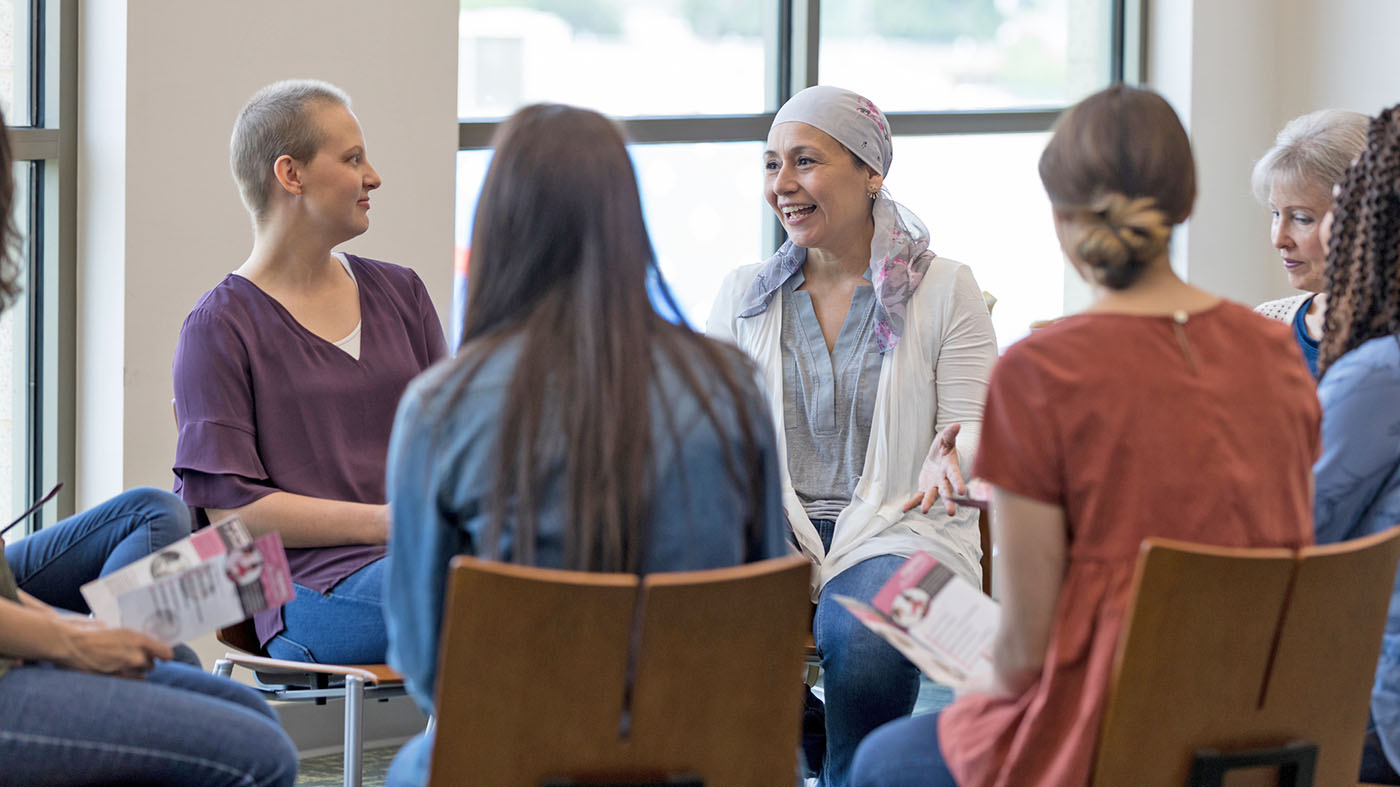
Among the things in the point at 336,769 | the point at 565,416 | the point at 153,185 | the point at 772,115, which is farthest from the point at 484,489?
the point at 772,115

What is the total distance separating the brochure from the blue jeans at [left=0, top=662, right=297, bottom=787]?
0.08m

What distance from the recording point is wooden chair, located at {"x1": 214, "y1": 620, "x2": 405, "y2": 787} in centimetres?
230

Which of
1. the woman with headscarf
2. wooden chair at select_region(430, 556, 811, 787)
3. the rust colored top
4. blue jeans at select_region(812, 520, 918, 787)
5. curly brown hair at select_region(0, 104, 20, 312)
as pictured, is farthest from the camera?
the woman with headscarf

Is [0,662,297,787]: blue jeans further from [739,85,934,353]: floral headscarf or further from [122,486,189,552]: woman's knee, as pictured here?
[739,85,934,353]: floral headscarf

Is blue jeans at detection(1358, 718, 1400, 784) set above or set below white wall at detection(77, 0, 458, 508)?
below

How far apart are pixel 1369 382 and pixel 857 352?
113 centimetres

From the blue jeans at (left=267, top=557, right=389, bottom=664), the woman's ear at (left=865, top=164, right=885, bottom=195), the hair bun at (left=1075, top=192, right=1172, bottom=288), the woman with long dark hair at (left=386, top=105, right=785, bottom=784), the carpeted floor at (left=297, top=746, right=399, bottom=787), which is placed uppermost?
the woman's ear at (left=865, top=164, right=885, bottom=195)

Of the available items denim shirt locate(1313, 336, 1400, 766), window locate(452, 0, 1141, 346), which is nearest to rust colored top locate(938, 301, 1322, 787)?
denim shirt locate(1313, 336, 1400, 766)

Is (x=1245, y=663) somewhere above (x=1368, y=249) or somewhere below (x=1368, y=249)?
below

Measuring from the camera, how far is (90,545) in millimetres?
2309

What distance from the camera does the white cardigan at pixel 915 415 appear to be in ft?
8.63

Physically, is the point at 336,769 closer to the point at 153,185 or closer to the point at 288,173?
the point at 153,185

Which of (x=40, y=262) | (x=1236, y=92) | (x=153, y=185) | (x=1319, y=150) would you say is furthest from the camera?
(x=1236, y=92)

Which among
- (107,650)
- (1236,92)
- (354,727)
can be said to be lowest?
(354,727)
